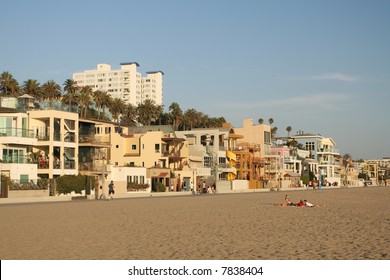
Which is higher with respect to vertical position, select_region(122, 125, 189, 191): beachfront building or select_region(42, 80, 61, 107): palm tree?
select_region(42, 80, 61, 107): palm tree

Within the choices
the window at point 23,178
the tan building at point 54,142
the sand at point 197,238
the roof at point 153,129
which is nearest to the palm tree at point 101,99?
the roof at point 153,129

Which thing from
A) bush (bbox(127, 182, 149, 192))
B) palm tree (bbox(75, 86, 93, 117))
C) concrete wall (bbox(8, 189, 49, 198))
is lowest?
concrete wall (bbox(8, 189, 49, 198))

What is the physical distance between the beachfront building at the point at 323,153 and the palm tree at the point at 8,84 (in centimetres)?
8752

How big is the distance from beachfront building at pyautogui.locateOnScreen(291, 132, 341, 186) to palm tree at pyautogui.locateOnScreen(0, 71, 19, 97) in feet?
287

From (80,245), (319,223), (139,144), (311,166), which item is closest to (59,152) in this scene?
(139,144)

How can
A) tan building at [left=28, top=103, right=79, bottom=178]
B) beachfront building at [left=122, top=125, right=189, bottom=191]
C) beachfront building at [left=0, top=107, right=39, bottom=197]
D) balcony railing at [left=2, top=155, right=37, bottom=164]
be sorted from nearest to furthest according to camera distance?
beachfront building at [left=0, top=107, right=39, bottom=197], balcony railing at [left=2, top=155, right=37, bottom=164], tan building at [left=28, top=103, right=79, bottom=178], beachfront building at [left=122, top=125, right=189, bottom=191]

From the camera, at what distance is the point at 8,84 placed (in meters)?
91.6

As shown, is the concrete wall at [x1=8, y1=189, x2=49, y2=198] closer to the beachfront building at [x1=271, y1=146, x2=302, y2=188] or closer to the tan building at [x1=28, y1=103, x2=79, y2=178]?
the tan building at [x1=28, y1=103, x2=79, y2=178]

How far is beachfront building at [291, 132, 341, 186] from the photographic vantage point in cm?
15762

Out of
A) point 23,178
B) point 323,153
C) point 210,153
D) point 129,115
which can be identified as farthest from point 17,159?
point 323,153

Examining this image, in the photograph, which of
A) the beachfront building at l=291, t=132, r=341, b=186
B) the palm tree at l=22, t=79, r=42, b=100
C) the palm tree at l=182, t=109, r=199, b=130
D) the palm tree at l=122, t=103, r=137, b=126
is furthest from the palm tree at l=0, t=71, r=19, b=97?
the beachfront building at l=291, t=132, r=341, b=186

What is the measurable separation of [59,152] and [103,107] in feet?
188

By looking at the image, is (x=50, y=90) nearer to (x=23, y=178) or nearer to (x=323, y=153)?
(x=23, y=178)
